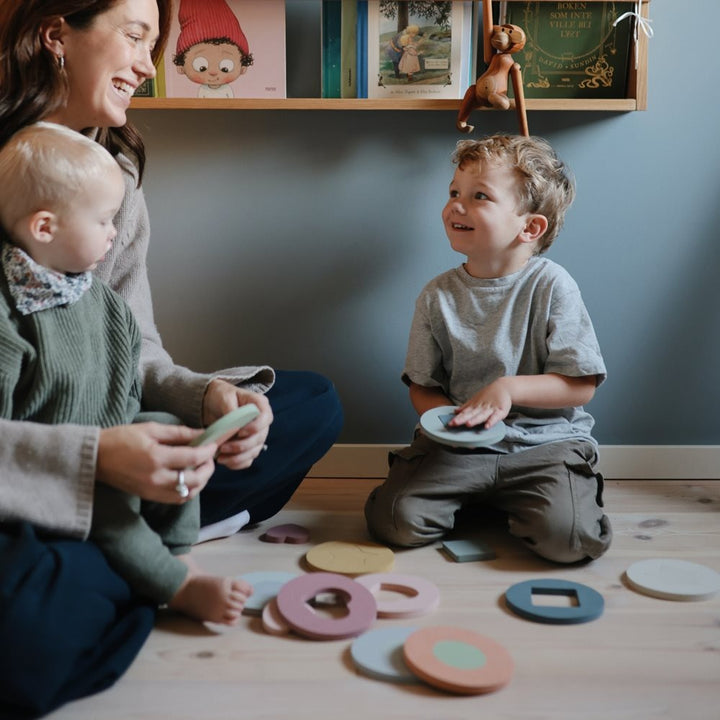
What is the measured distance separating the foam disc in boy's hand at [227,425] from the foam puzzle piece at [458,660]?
36 cm

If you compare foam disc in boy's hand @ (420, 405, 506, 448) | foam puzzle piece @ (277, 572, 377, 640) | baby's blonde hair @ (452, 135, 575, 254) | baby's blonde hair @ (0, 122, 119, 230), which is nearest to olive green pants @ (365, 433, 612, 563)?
foam disc in boy's hand @ (420, 405, 506, 448)

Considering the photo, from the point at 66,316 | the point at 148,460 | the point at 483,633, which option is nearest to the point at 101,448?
the point at 148,460

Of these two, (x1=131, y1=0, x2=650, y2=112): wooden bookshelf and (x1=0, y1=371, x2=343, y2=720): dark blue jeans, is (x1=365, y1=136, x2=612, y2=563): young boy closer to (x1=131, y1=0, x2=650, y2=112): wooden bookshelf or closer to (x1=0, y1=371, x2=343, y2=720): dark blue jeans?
(x1=131, y1=0, x2=650, y2=112): wooden bookshelf

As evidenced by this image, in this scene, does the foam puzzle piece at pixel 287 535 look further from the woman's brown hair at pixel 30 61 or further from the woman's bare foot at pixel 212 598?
the woman's brown hair at pixel 30 61

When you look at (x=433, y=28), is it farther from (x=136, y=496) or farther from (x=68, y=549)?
(x=68, y=549)

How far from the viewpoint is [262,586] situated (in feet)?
4.25

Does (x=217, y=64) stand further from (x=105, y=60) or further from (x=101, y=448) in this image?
(x=101, y=448)

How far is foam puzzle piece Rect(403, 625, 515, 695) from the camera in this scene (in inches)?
41.0

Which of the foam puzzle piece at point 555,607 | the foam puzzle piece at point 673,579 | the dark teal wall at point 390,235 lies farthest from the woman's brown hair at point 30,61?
the foam puzzle piece at point 673,579

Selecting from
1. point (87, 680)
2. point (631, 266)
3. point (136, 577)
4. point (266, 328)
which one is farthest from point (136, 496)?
point (631, 266)

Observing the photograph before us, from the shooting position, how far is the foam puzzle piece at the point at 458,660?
1041 millimetres

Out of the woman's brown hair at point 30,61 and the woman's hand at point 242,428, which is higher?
the woman's brown hair at point 30,61

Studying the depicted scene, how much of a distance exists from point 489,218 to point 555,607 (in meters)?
0.69

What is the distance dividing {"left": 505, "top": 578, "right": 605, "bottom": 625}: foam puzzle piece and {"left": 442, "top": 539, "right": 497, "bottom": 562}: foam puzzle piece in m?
0.12
